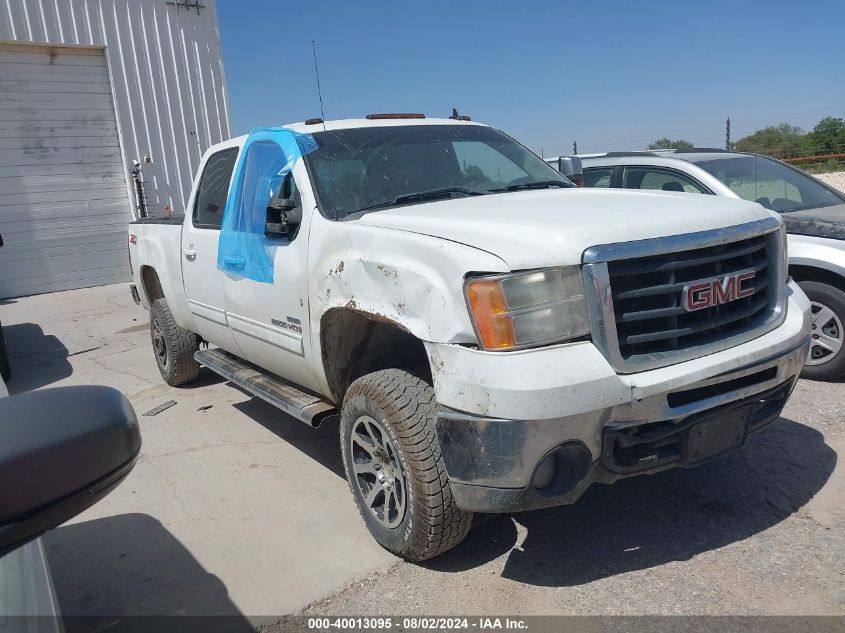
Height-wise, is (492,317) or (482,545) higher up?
(492,317)

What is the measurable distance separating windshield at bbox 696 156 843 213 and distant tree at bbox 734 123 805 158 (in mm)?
11891

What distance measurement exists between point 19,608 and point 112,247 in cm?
1308

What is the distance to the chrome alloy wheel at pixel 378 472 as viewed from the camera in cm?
298

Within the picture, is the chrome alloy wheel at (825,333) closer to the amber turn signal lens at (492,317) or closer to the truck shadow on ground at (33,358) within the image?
the amber turn signal lens at (492,317)

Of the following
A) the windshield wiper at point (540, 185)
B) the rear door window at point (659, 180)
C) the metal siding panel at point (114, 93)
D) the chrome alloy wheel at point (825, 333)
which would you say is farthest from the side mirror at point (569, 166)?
the metal siding panel at point (114, 93)

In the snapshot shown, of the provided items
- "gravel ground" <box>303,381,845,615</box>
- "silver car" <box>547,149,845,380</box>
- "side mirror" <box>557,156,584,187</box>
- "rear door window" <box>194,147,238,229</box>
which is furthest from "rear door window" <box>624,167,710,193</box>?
"rear door window" <box>194,147,238,229</box>

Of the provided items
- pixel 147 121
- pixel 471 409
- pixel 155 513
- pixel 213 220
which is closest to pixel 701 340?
pixel 471 409

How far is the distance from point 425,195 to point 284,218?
77 centimetres

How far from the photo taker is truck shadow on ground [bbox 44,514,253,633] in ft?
9.54

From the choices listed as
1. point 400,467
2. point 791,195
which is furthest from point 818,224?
point 400,467

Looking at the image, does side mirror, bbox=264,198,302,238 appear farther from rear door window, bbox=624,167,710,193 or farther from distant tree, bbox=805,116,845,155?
distant tree, bbox=805,116,845,155

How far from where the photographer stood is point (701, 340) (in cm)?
278

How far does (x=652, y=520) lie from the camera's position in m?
3.27

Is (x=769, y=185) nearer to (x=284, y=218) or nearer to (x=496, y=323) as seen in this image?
(x=284, y=218)
